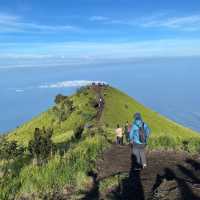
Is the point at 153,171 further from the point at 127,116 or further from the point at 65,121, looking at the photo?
the point at 65,121

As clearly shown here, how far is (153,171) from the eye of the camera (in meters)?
15.6

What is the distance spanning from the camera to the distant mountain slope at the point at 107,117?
63500 millimetres

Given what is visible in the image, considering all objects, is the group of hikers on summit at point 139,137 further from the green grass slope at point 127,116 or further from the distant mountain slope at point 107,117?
the distant mountain slope at point 107,117

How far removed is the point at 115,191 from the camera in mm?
12852

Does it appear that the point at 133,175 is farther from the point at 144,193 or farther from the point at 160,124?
the point at 160,124

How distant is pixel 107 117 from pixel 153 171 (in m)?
44.3

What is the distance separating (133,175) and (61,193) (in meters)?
2.99

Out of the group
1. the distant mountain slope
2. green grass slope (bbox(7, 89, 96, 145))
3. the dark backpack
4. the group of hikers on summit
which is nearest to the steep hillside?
the distant mountain slope

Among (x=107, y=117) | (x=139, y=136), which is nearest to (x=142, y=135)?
(x=139, y=136)

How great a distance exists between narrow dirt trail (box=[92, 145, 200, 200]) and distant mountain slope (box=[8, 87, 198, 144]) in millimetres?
37074

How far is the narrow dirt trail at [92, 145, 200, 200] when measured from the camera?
11927mm

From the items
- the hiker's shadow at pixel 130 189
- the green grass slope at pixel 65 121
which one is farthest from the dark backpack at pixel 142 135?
the green grass slope at pixel 65 121

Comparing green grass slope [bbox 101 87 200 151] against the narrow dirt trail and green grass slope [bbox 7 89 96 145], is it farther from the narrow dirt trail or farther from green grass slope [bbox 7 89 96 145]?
the narrow dirt trail

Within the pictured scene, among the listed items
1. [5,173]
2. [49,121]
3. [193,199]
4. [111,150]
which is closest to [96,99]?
[49,121]
